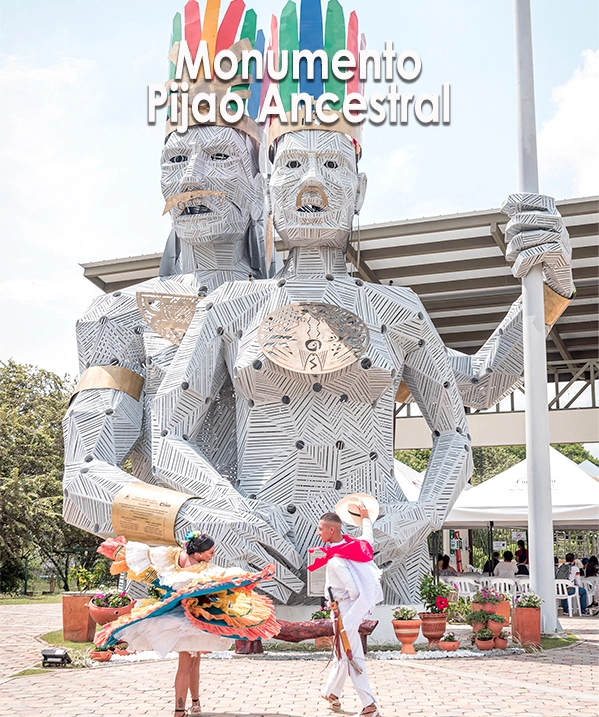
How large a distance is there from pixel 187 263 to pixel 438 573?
7.94 meters

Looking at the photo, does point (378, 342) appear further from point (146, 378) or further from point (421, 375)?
point (146, 378)

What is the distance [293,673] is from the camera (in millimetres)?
7160

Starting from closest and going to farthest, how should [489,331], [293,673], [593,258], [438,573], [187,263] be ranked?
1. [293,673]
2. [187,263]
3. [438,573]
4. [593,258]
5. [489,331]

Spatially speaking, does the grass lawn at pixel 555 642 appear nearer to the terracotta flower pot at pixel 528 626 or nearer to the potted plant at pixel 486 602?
the terracotta flower pot at pixel 528 626

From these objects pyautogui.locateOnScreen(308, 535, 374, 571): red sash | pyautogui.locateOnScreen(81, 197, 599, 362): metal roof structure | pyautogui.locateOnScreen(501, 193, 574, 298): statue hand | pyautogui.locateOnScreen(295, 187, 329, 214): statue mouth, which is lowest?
pyautogui.locateOnScreen(308, 535, 374, 571): red sash

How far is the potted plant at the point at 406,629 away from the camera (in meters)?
8.32

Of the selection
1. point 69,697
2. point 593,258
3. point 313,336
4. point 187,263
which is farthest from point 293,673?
point 593,258

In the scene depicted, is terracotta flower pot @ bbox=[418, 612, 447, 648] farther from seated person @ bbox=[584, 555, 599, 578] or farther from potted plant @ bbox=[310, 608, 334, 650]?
seated person @ bbox=[584, 555, 599, 578]

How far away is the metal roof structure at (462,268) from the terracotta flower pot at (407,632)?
7.32 m

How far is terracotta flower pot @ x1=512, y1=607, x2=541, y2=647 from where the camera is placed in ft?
→ 28.6

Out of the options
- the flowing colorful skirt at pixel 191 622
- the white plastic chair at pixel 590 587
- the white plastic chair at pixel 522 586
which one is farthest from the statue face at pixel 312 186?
the white plastic chair at pixel 590 587

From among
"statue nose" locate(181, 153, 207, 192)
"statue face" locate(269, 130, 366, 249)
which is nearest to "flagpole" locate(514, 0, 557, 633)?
"statue face" locate(269, 130, 366, 249)

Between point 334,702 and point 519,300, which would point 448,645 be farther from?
point 519,300

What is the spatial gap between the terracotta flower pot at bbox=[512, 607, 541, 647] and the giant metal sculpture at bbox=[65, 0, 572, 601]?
1.10m
